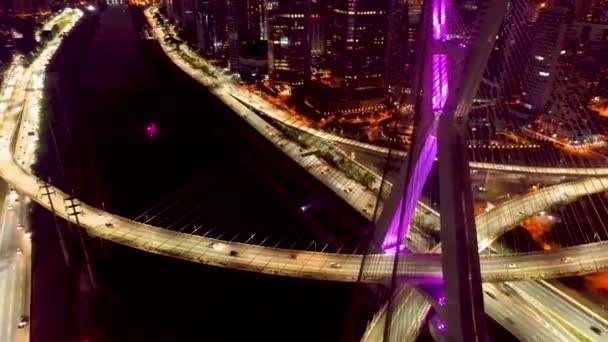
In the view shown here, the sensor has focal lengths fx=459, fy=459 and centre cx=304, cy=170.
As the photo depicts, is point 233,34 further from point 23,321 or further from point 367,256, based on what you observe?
point 23,321

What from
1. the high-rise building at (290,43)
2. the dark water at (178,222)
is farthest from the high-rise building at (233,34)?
the dark water at (178,222)

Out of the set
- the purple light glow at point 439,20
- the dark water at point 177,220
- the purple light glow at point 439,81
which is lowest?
the dark water at point 177,220

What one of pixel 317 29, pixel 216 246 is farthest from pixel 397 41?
pixel 216 246

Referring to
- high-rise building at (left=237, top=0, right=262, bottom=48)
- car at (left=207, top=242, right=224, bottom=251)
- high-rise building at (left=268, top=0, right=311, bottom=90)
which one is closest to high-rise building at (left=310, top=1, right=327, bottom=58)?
high-rise building at (left=268, top=0, right=311, bottom=90)

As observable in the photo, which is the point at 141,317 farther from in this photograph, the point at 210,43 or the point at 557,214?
the point at 210,43

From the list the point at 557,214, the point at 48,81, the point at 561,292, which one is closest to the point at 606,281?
the point at 561,292

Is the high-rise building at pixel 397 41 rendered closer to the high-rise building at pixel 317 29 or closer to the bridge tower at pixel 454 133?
the high-rise building at pixel 317 29
